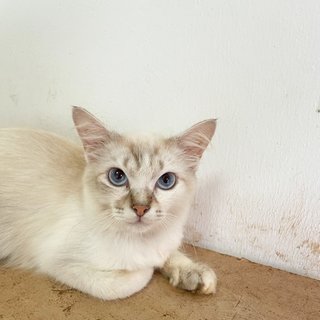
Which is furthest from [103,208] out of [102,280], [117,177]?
[102,280]

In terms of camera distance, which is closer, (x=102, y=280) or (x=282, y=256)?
(x=102, y=280)

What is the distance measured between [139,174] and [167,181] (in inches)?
3.3

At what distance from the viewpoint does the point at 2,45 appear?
62.1 inches

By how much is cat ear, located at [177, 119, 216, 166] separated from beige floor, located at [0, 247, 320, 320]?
38 centimetres

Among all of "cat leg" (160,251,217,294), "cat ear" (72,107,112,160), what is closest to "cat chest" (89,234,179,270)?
"cat leg" (160,251,217,294)

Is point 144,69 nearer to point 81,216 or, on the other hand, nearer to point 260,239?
point 81,216

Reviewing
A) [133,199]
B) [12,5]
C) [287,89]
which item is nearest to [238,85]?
[287,89]

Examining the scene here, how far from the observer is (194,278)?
1150 millimetres

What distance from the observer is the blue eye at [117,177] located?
41.8 inches

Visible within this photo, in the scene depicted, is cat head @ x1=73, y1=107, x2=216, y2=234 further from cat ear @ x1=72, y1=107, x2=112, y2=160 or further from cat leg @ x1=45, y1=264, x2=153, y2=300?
cat leg @ x1=45, y1=264, x2=153, y2=300

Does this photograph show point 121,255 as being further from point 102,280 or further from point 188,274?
point 188,274

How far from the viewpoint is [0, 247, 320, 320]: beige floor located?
1.05 metres

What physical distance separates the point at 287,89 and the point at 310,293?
59 cm

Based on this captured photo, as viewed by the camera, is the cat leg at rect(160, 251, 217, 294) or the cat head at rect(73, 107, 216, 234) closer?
the cat head at rect(73, 107, 216, 234)
